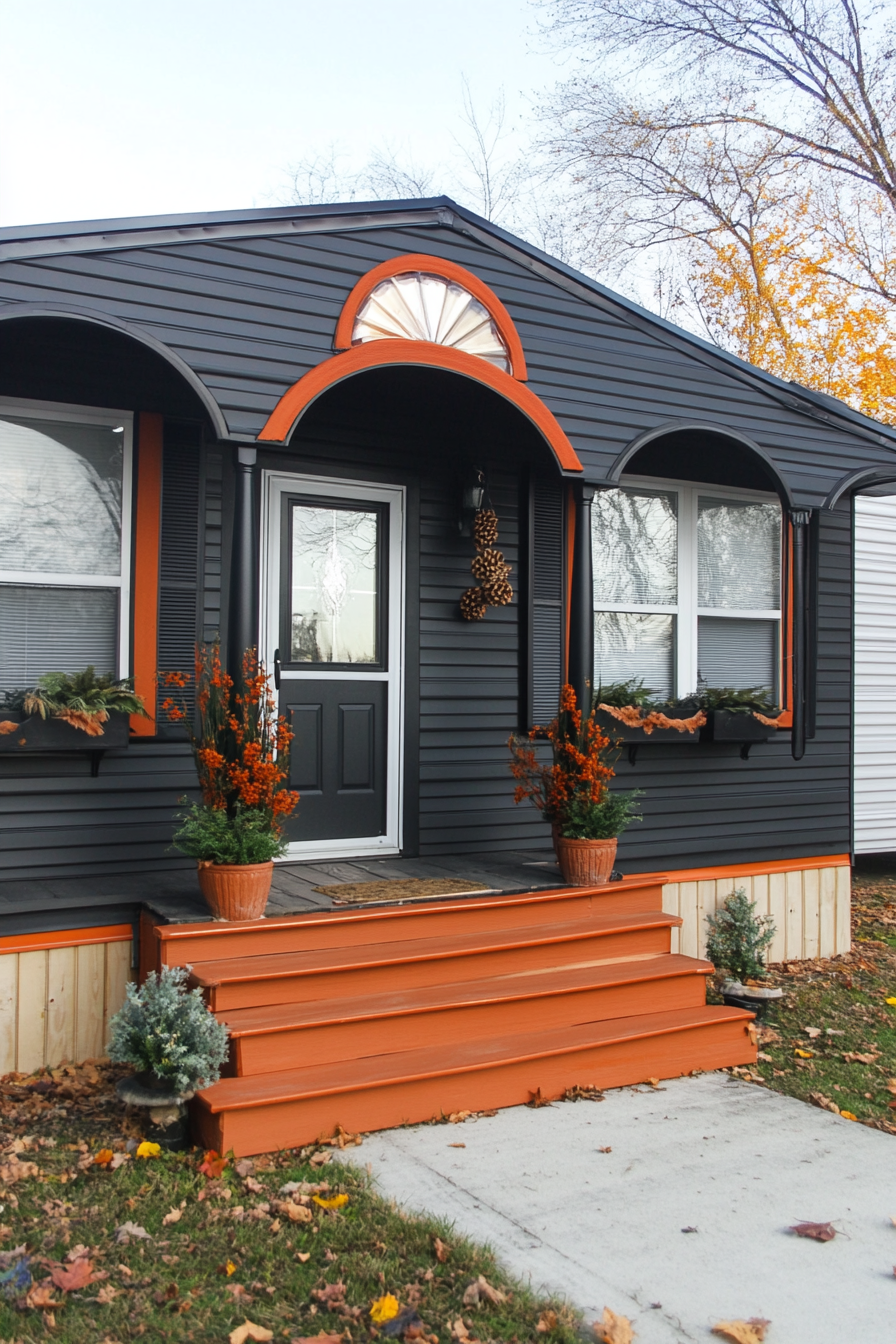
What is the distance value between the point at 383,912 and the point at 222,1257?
1.63m

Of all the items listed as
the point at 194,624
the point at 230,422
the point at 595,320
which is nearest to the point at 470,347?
the point at 595,320

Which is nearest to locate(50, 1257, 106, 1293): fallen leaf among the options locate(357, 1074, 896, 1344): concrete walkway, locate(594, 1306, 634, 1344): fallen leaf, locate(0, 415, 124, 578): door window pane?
locate(357, 1074, 896, 1344): concrete walkway

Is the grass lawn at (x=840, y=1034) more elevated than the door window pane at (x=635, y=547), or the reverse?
the door window pane at (x=635, y=547)

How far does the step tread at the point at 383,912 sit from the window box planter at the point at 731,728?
1.44 m

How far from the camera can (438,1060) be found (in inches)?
156

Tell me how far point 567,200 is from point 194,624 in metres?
14.5

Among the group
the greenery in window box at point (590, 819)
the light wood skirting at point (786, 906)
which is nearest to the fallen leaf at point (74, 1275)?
the greenery in window box at point (590, 819)

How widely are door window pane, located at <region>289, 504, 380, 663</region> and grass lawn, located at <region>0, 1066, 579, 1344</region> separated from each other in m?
2.68

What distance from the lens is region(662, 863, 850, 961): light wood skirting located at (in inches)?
251

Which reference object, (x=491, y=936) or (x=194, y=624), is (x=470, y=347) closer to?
(x=194, y=624)

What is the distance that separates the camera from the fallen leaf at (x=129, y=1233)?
294 cm

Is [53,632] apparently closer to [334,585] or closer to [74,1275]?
[334,585]

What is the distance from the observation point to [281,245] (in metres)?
4.80

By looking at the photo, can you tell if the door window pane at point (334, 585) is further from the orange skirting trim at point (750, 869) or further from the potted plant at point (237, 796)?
the orange skirting trim at point (750, 869)
